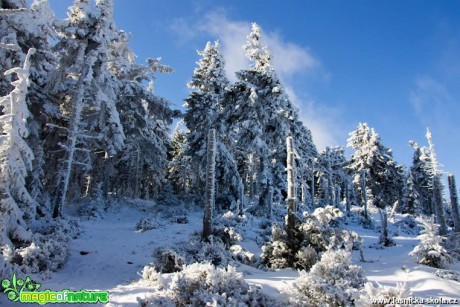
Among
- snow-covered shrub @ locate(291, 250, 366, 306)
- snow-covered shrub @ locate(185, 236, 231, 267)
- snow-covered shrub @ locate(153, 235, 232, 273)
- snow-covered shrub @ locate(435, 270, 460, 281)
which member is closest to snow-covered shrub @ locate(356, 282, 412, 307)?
snow-covered shrub @ locate(291, 250, 366, 306)

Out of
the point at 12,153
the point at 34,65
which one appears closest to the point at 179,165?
the point at 34,65

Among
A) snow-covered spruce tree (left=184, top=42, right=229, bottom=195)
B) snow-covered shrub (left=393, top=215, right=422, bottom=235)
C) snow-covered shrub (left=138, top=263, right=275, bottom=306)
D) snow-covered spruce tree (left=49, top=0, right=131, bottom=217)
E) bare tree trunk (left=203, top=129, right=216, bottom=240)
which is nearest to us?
snow-covered shrub (left=138, top=263, right=275, bottom=306)

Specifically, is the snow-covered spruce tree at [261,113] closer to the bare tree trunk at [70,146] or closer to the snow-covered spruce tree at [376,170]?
the bare tree trunk at [70,146]

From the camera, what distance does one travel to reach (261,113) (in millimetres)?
25781

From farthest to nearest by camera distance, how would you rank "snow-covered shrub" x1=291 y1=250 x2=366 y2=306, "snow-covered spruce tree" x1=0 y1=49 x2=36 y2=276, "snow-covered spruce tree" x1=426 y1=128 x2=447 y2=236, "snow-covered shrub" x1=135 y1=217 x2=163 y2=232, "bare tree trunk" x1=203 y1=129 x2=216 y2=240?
"snow-covered spruce tree" x1=426 y1=128 x2=447 y2=236
"snow-covered shrub" x1=135 y1=217 x2=163 y2=232
"bare tree trunk" x1=203 y1=129 x2=216 y2=240
"snow-covered spruce tree" x1=0 y1=49 x2=36 y2=276
"snow-covered shrub" x1=291 y1=250 x2=366 y2=306

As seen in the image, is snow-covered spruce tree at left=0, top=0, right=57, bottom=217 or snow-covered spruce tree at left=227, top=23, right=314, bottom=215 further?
snow-covered spruce tree at left=227, top=23, right=314, bottom=215

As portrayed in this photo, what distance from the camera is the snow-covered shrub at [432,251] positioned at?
1239 centimetres

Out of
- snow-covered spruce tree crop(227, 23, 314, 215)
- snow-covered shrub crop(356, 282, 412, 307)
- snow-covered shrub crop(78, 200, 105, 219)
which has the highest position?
snow-covered spruce tree crop(227, 23, 314, 215)

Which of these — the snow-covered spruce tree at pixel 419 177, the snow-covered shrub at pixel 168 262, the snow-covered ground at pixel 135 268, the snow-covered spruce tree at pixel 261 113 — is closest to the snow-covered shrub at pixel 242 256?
the snow-covered ground at pixel 135 268

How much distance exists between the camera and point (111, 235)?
17.8 metres

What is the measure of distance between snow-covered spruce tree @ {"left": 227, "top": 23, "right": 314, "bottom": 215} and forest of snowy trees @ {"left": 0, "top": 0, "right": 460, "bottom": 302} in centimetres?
8

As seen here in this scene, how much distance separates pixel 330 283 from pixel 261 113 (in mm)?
19151

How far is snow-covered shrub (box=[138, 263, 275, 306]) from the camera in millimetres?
6559

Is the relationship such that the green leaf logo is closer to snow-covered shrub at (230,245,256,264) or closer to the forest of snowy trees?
the forest of snowy trees
